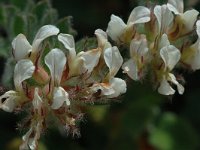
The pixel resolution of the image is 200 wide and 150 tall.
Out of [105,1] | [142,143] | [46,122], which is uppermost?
[46,122]

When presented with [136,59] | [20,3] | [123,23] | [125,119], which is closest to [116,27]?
[123,23]

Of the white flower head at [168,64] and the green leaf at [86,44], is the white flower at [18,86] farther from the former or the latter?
the white flower head at [168,64]

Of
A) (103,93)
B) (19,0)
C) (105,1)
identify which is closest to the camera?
(103,93)

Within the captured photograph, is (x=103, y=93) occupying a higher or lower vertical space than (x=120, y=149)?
higher

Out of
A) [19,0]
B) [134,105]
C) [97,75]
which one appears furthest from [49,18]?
[134,105]

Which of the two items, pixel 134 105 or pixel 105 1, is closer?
pixel 134 105

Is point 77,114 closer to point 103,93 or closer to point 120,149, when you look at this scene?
point 103,93

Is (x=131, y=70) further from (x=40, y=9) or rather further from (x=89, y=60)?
(x=40, y=9)
